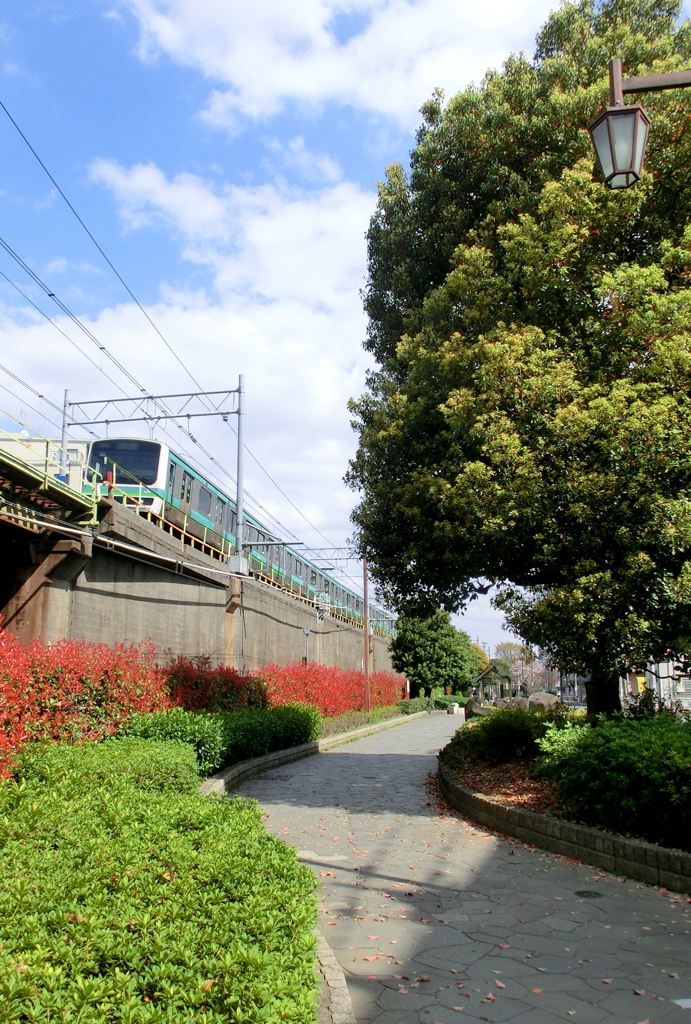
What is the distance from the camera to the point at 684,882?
20.4 feet

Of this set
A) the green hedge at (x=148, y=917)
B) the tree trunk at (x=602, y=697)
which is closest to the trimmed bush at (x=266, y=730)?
the tree trunk at (x=602, y=697)

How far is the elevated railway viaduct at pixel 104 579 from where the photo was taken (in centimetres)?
1352

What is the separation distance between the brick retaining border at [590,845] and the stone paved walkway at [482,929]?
16 centimetres

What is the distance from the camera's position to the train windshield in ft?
73.0

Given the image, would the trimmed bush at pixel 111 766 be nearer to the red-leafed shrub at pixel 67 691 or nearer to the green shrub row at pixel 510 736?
the red-leafed shrub at pixel 67 691

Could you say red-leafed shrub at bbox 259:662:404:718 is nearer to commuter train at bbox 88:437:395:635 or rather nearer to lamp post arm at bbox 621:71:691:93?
commuter train at bbox 88:437:395:635

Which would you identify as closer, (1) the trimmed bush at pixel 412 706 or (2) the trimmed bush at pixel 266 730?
(2) the trimmed bush at pixel 266 730

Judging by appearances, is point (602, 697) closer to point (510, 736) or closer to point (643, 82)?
point (510, 736)

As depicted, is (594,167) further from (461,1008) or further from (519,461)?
(461,1008)

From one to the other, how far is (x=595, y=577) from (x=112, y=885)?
6.10 meters

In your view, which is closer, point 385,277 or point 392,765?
point 385,277

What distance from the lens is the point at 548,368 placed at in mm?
9461

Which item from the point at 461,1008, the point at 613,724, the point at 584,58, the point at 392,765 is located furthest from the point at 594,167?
the point at 392,765

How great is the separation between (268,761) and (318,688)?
938cm
